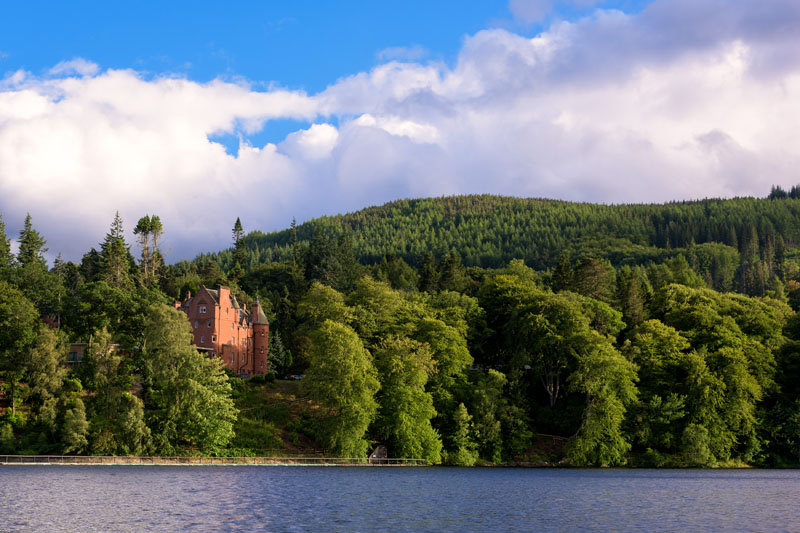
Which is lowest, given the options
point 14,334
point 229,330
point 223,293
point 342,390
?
point 342,390

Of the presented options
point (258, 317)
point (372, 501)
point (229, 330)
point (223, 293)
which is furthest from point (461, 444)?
point (258, 317)

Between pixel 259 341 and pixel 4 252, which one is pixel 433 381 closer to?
pixel 259 341

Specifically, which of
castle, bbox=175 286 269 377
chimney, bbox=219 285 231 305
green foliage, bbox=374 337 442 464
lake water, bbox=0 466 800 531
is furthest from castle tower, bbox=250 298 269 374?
lake water, bbox=0 466 800 531

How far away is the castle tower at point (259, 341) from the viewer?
376 ft

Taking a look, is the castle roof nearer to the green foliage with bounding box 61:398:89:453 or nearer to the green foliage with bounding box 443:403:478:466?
the green foliage with bounding box 443:403:478:466

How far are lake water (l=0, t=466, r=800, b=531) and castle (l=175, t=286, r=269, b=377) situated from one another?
34.9 m

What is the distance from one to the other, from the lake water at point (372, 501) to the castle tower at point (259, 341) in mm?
42554

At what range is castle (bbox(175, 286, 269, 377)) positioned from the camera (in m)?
106

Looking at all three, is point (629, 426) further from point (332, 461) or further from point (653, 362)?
point (332, 461)

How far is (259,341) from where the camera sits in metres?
115

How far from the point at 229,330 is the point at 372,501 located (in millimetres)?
66161

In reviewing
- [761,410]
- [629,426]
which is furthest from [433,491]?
[761,410]

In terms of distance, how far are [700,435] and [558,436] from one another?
17011 millimetres

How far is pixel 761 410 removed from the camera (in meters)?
92.5
